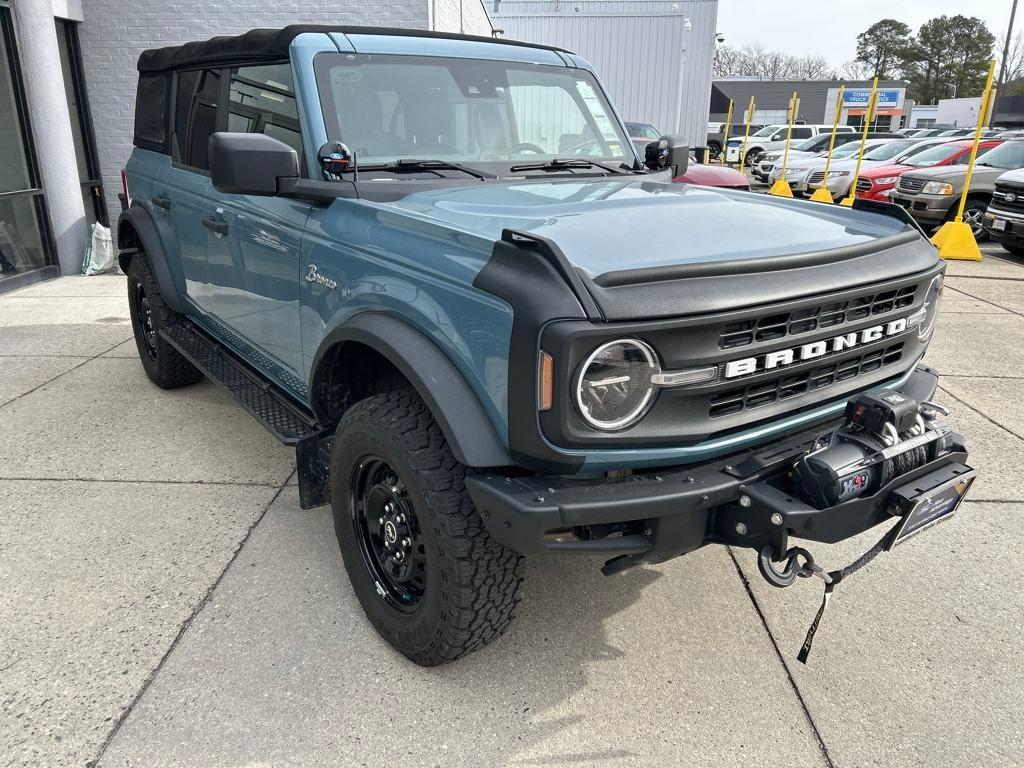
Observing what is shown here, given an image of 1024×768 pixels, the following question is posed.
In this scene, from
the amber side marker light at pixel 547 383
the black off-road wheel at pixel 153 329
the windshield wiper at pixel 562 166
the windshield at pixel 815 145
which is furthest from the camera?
the windshield at pixel 815 145

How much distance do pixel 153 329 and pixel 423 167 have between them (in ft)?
8.69

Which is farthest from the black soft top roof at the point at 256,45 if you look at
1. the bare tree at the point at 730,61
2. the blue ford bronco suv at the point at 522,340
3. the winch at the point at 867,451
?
the bare tree at the point at 730,61

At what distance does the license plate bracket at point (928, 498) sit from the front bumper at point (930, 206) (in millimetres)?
11109

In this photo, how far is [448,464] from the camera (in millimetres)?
2189

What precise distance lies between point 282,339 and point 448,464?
50.0 inches

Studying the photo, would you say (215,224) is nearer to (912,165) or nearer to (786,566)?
(786,566)

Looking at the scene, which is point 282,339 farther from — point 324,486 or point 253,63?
point 253,63

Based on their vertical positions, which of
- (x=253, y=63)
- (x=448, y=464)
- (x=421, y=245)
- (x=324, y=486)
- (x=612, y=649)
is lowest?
(x=612, y=649)

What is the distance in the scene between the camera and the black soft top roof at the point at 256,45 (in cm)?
302

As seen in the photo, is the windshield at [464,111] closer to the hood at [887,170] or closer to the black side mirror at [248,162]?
the black side mirror at [248,162]

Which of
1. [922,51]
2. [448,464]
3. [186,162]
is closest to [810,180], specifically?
[186,162]

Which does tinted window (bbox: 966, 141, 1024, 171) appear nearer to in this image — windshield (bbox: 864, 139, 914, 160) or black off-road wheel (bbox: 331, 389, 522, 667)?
windshield (bbox: 864, 139, 914, 160)

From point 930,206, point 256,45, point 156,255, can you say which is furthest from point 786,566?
point 930,206

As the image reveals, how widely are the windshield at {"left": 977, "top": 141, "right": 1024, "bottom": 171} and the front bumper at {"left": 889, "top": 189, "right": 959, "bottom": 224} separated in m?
1.14
